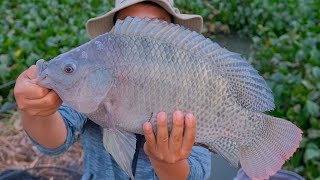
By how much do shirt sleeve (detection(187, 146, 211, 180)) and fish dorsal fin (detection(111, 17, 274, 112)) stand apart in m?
0.52

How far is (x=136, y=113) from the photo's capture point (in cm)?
152

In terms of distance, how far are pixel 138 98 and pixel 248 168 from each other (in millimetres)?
450

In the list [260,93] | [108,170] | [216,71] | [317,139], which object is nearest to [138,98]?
[216,71]

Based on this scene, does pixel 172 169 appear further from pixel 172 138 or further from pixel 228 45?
pixel 228 45

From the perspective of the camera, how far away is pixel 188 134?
1.58m

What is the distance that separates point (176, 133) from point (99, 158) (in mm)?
714

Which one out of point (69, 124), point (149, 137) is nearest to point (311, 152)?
point (69, 124)

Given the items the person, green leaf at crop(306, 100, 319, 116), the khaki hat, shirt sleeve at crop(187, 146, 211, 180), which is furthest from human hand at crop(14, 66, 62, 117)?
green leaf at crop(306, 100, 319, 116)

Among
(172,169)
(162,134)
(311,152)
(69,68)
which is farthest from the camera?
(311,152)

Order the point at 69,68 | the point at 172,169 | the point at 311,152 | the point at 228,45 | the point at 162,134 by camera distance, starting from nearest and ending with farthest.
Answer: the point at 69,68 → the point at 162,134 → the point at 172,169 → the point at 311,152 → the point at 228,45

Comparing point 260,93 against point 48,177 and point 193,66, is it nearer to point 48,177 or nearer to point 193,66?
point 193,66

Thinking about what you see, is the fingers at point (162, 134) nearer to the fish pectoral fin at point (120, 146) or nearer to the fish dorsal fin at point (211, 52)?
the fish pectoral fin at point (120, 146)

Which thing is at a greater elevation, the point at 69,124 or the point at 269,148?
the point at 269,148

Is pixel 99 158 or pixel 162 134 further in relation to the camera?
pixel 99 158
